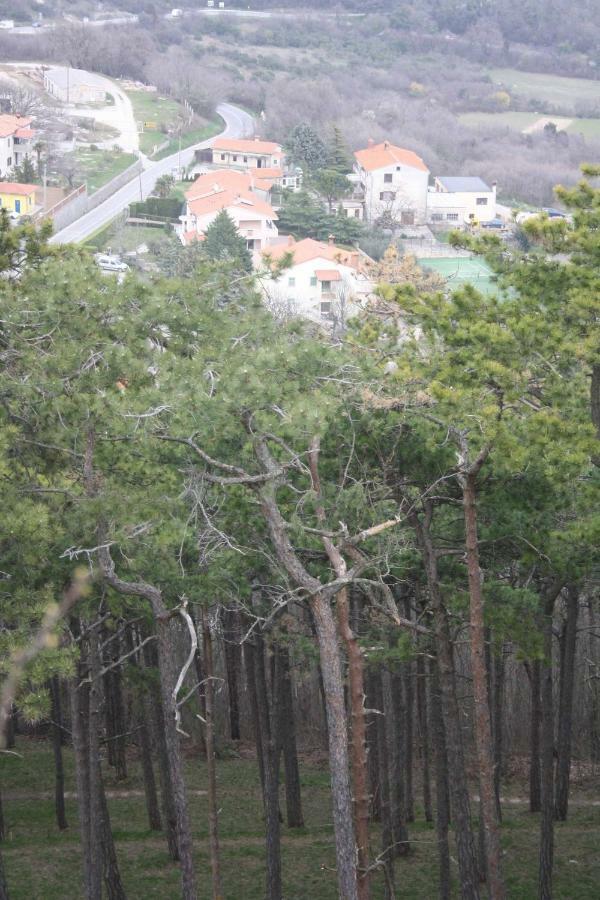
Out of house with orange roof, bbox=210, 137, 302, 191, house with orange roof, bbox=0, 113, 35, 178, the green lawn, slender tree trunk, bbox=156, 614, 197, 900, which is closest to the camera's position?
slender tree trunk, bbox=156, 614, 197, 900

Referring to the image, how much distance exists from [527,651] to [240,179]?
76621 millimetres

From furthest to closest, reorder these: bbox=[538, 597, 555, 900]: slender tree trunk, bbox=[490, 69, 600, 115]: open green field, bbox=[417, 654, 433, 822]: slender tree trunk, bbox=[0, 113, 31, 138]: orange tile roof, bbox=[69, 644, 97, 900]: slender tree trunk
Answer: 1. bbox=[490, 69, 600, 115]: open green field
2. bbox=[0, 113, 31, 138]: orange tile roof
3. bbox=[417, 654, 433, 822]: slender tree trunk
4. bbox=[538, 597, 555, 900]: slender tree trunk
5. bbox=[69, 644, 97, 900]: slender tree trunk

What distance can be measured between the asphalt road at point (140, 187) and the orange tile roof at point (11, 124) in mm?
8266

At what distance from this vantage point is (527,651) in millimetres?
13617

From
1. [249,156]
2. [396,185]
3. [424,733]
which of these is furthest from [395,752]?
[249,156]

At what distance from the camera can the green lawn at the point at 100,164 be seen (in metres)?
98.0

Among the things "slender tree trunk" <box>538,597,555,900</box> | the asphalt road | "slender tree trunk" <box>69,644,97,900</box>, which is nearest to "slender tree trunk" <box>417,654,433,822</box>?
"slender tree trunk" <box>538,597,555,900</box>

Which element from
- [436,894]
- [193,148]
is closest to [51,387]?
[436,894]

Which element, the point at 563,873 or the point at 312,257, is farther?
the point at 312,257

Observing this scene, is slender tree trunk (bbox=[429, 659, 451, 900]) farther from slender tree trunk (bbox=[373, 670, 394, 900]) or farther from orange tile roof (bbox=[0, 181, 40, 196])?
orange tile roof (bbox=[0, 181, 40, 196])

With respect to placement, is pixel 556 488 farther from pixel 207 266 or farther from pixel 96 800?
pixel 96 800

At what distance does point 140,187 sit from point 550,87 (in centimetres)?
8025

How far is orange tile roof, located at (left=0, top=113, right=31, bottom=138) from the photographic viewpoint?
9231 cm

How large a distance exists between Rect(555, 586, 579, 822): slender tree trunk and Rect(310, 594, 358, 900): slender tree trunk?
4.64 metres
